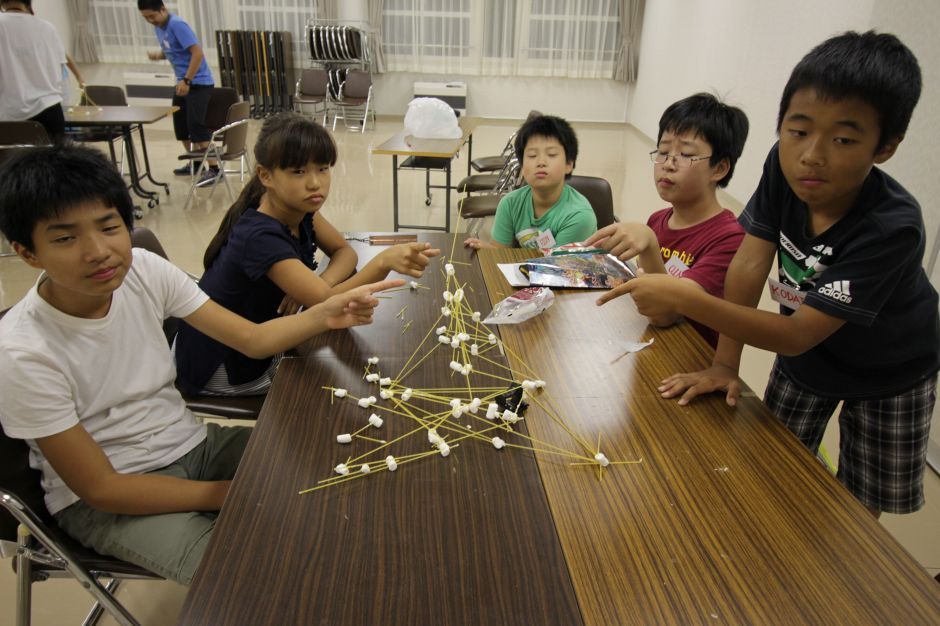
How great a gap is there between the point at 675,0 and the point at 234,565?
30.2ft

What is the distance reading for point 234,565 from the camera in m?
0.82

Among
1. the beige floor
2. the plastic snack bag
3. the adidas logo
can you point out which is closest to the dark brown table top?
the beige floor

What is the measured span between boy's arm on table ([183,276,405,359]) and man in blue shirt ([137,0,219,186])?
5128 millimetres

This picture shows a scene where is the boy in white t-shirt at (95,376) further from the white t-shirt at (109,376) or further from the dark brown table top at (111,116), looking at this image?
the dark brown table top at (111,116)

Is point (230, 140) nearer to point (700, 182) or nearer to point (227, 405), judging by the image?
point (227, 405)

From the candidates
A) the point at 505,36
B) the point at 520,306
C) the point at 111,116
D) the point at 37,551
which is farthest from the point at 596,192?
the point at 505,36

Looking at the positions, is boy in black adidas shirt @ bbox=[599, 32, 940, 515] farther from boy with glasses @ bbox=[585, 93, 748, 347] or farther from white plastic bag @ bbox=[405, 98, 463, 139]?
white plastic bag @ bbox=[405, 98, 463, 139]

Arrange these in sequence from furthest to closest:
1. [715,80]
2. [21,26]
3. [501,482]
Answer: [715,80], [21,26], [501,482]

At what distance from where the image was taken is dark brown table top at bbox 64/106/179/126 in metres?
4.62

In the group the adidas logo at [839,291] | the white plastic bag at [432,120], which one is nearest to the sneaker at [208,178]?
the white plastic bag at [432,120]

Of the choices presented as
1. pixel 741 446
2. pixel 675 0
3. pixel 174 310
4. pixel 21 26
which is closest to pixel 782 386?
pixel 741 446

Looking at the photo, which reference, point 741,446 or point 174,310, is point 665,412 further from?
point 174,310

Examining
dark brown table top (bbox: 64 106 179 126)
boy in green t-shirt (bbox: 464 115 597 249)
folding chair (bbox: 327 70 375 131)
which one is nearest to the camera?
boy in green t-shirt (bbox: 464 115 597 249)

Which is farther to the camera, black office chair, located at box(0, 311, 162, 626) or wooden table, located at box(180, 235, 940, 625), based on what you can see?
black office chair, located at box(0, 311, 162, 626)
